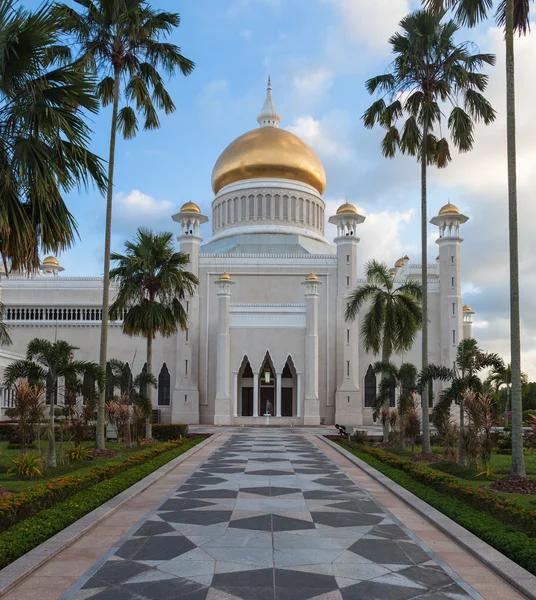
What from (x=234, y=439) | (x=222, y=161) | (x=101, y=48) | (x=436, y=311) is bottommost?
(x=234, y=439)

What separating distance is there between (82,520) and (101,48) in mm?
14195

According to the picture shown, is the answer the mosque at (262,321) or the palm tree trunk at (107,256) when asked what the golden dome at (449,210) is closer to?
the mosque at (262,321)

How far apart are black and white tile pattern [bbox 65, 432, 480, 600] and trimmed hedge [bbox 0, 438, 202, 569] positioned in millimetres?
953

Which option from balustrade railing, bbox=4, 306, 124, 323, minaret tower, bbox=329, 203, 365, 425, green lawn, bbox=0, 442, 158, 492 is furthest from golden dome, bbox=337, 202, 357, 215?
green lawn, bbox=0, 442, 158, 492

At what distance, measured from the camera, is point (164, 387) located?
41.4 meters

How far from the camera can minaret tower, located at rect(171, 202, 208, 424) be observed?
127ft

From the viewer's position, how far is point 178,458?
16.9m

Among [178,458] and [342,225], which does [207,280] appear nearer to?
[342,225]

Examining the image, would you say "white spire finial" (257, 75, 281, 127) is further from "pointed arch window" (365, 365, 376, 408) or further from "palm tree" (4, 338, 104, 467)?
"palm tree" (4, 338, 104, 467)

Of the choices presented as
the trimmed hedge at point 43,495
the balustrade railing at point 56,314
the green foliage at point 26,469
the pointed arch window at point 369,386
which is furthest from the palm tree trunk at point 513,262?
the balustrade railing at point 56,314

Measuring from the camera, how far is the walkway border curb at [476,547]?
20.2 ft

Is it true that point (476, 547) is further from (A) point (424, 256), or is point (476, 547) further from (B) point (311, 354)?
(B) point (311, 354)

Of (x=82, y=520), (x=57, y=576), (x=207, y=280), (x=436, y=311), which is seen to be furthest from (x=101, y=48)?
(x=436, y=311)

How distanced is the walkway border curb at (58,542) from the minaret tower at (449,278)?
106ft
